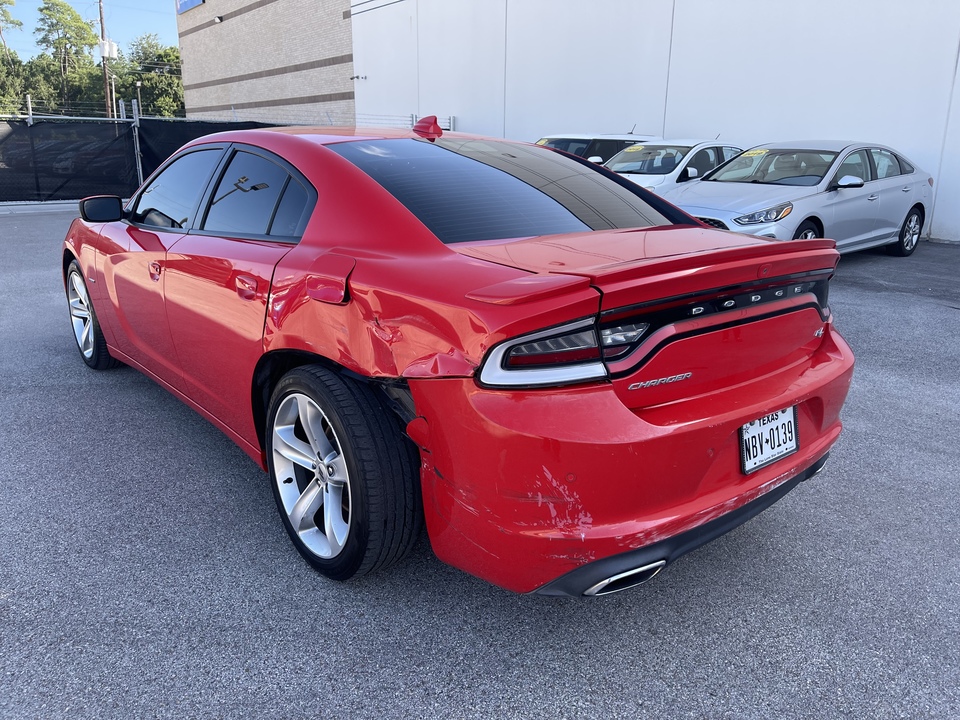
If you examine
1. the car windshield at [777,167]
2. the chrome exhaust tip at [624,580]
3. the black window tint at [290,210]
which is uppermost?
the car windshield at [777,167]

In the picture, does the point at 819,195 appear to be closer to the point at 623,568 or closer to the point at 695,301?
the point at 695,301

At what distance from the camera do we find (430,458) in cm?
217

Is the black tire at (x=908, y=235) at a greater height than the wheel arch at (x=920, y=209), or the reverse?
the wheel arch at (x=920, y=209)

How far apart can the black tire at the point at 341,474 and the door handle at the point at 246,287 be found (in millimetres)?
378

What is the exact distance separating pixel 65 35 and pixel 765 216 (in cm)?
9498

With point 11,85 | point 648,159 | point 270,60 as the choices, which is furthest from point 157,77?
point 648,159

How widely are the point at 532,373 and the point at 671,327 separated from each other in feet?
1.41

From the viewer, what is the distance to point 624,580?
2025 mm

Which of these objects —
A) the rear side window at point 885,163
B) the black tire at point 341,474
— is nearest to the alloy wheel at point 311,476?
the black tire at point 341,474

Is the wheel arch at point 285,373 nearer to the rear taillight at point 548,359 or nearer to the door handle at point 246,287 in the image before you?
the door handle at point 246,287

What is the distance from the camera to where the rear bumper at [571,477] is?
A: 6.26ft

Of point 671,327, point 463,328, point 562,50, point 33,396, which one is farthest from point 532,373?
point 562,50

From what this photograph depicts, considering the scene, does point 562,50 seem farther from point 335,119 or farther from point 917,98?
point 335,119

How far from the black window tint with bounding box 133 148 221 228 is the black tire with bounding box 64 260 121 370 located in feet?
3.34
